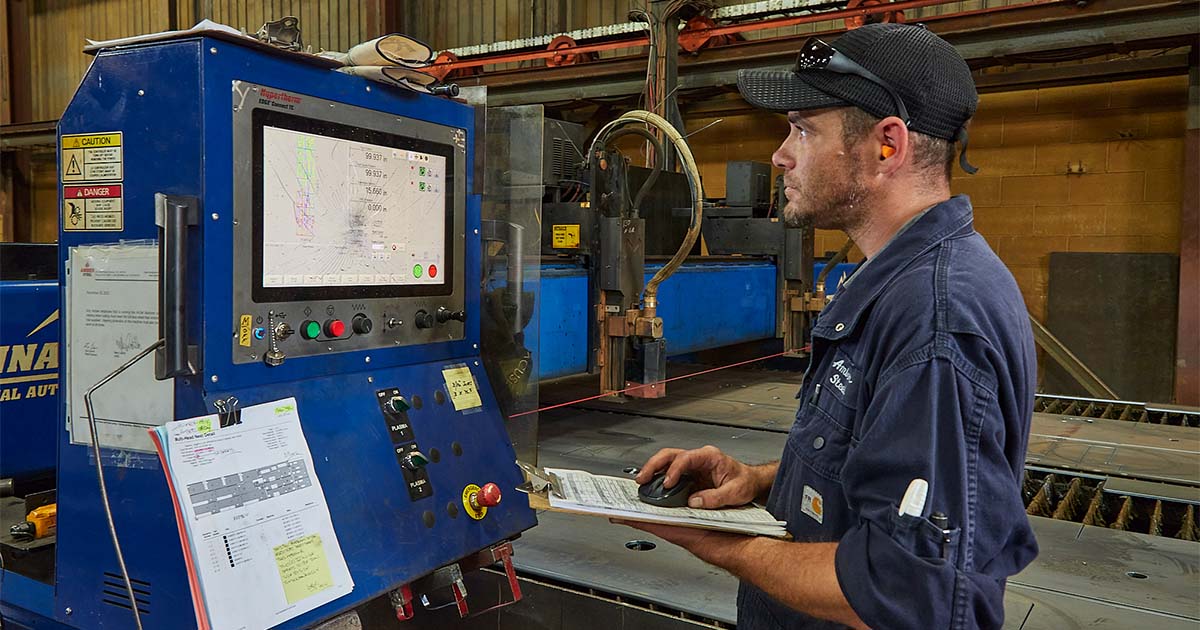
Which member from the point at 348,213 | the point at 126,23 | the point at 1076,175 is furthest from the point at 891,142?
the point at 126,23

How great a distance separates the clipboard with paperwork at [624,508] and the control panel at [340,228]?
443 millimetres

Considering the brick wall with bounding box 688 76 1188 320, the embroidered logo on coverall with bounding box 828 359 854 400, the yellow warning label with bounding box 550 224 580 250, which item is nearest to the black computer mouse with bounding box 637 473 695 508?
the embroidered logo on coverall with bounding box 828 359 854 400

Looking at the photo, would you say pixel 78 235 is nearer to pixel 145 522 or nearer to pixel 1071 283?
pixel 145 522

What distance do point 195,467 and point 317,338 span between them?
320 millimetres

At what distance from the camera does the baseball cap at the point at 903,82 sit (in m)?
1.05

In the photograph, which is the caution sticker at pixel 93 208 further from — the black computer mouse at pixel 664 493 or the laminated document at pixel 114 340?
the black computer mouse at pixel 664 493

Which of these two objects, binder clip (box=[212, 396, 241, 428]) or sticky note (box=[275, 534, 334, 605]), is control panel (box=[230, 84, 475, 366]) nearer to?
binder clip (box=[212, 396, 241, 428])

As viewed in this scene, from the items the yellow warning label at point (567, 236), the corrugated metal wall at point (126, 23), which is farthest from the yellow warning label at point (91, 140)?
the corrugated metal wall at point (126, 23)

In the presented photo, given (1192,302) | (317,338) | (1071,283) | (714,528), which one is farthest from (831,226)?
(1071,283)

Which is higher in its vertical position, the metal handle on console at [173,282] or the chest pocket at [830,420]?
the metal handle on console at [173,282]

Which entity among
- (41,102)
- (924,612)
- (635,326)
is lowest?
(924,612)

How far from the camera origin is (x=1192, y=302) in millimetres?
4793

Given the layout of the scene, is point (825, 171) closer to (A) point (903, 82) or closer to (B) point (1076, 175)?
(A) point (903, 82)

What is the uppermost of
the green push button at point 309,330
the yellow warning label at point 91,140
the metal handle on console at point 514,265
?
the yellow warning label at point 91,140
